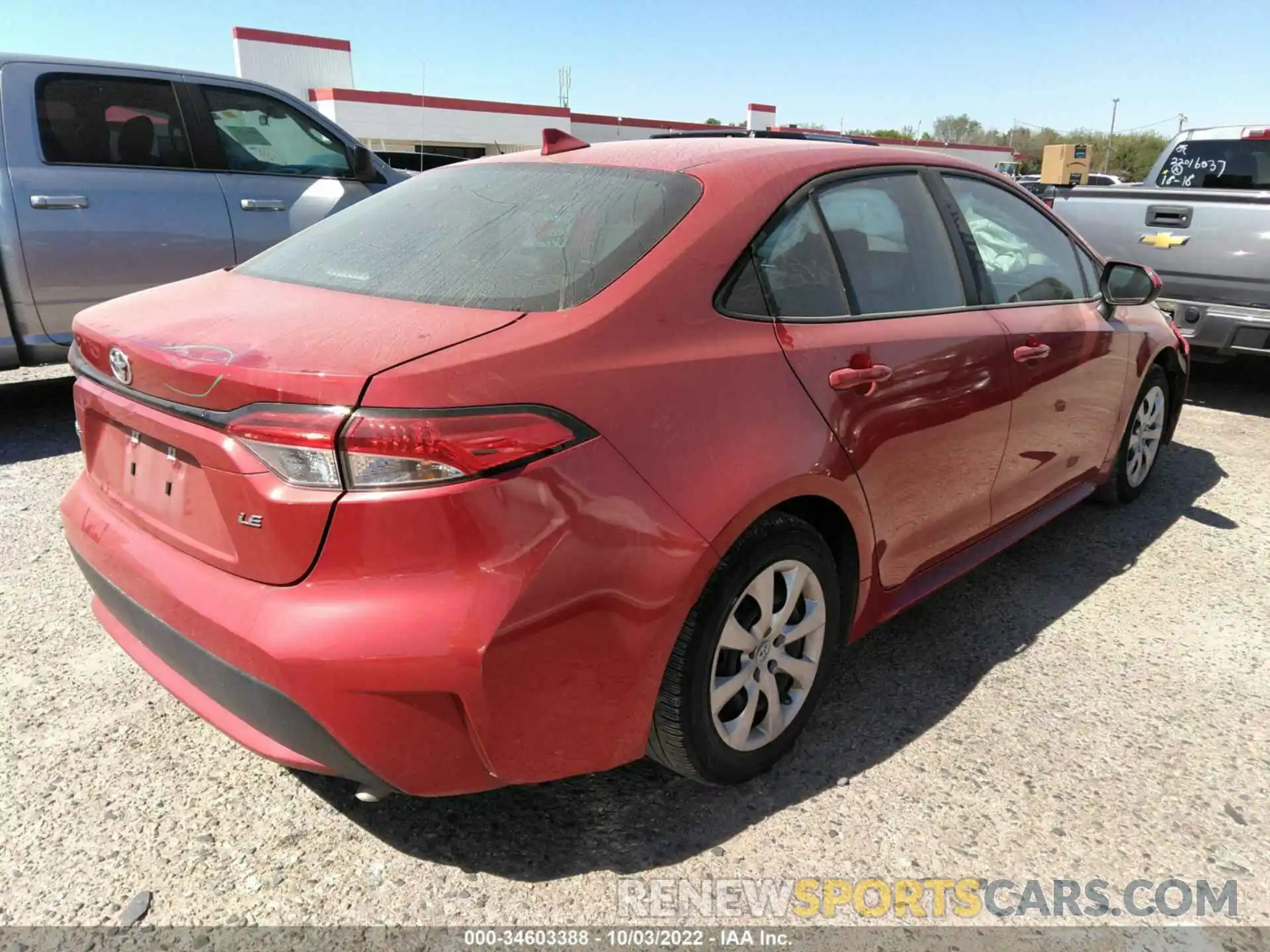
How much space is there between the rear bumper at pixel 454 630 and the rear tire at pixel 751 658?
0.10 m

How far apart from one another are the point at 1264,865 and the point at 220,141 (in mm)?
6034

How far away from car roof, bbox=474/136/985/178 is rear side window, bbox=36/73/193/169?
335cm

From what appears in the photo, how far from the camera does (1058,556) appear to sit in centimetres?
390

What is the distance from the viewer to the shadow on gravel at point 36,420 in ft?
16.0

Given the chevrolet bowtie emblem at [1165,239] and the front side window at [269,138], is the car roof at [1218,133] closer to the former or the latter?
the chevrolet bowtie emblem at [1165,239]

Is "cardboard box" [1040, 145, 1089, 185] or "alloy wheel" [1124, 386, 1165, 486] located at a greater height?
"cardboard box" [1040, 145, 1089, 185]

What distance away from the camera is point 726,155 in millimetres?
2443

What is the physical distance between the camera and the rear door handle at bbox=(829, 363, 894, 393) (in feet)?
7.61

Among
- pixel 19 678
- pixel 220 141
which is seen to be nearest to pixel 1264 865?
pixel 19 678

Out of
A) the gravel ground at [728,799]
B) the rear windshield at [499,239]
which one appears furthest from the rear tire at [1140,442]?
the rear windshield at [499,239]

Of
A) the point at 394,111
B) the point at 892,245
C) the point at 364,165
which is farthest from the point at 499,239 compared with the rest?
the point at 394,111

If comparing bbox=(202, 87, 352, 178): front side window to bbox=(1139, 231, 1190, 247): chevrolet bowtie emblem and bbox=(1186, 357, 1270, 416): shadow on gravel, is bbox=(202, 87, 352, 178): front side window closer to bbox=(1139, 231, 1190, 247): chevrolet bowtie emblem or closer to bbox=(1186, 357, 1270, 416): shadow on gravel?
bbox=(1139, 231, 1190, 247): chevrolet bowtie emblem

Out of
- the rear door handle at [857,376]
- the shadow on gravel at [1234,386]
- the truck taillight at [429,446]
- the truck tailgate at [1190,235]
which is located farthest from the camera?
the shadow on gravel at [1234,386]

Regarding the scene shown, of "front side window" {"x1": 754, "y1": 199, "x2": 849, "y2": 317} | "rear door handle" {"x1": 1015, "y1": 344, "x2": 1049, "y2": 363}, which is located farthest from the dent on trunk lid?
"rear door handle" {"x1": 1015, "y1": 344, "x2": 1049, "y2": 363}
